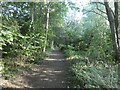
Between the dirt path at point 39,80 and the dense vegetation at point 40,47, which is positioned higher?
the dense vegetation at point 40,47

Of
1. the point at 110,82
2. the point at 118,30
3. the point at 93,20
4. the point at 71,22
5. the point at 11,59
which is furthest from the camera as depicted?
the point at 71,22

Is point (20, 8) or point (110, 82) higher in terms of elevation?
point (20, 8)

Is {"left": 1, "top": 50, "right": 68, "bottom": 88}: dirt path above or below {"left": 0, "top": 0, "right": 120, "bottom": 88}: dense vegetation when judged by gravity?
below

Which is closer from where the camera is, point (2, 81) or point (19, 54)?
point (2, 81)

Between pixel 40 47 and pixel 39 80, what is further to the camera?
pixel 40 47

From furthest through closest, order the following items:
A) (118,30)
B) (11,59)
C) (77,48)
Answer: (77,48) < (118,30) < (11,59)

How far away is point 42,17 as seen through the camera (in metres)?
22.6

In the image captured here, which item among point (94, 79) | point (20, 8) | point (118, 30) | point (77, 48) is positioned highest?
point (20, 8)

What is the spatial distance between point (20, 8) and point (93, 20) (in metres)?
15.7

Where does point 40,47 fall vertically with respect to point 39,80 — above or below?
above

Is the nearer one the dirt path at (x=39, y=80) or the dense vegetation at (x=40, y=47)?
the dense vegetation at (x=40, y=47)

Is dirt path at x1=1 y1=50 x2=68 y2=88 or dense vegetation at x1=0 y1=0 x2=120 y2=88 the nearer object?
dense vegetation at x1=0 y1=0 x2=120 y2=88

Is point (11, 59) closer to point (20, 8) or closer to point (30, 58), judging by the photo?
point (30, 58)

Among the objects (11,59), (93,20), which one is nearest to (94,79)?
(11,59)
